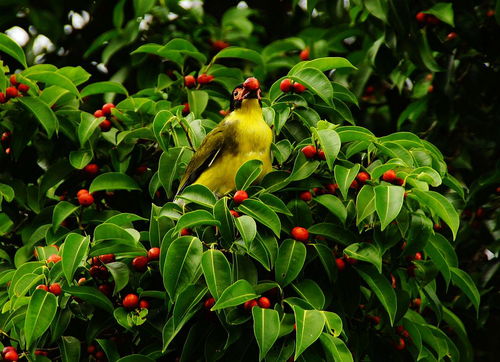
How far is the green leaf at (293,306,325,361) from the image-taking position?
6.79ft

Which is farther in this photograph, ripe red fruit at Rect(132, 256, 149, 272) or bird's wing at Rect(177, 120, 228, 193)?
bird's wing at Rect(177, 120, 228, 193)

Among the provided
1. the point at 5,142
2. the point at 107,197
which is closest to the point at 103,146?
the point at 107,197

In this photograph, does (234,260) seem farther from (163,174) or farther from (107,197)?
(107,197)

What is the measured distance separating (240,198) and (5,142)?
1300 millimetres

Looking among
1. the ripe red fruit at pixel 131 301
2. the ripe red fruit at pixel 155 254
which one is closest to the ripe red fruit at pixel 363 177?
the ripe red fruit at pixel 155 254

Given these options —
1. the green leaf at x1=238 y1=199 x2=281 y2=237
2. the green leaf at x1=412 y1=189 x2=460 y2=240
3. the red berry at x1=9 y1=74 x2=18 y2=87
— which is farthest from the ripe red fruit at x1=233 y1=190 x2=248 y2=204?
the red berry at x1=9 y1=74 x2=18 y2=87

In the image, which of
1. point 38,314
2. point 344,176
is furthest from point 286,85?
point 38,314

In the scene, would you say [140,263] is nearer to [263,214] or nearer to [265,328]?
[263,214]

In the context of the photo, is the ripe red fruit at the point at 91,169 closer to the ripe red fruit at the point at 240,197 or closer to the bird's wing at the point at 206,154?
the bird's wing at the point at 206,154

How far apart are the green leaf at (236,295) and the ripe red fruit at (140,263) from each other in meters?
0.46

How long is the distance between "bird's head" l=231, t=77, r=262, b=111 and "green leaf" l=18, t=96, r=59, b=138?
0.80 metres

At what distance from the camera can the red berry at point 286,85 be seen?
9.46 feet

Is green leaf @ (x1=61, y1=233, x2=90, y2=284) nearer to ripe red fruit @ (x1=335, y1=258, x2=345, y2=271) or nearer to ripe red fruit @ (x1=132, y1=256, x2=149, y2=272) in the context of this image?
ripe red fruit @ (x1=132, y1=256, x2=149, y2=272)

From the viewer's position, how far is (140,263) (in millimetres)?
2506
